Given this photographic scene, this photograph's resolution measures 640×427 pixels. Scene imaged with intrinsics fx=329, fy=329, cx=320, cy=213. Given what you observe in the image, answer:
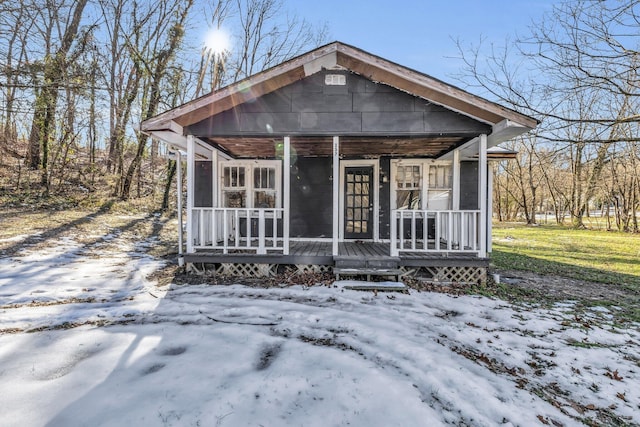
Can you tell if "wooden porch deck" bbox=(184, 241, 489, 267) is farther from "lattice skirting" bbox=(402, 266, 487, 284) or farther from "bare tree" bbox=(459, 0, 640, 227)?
"bare tree" bbox=(459, 0, 640, 227)

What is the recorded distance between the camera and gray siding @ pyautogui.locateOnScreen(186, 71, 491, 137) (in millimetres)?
5926

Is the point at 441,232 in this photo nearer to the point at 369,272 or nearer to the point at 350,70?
the point at 369,272

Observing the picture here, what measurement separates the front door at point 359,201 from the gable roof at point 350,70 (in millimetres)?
2990

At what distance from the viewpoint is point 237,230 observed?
6.04 metres

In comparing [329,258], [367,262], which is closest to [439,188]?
[367,262]

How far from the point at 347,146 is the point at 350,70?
1.90 meters

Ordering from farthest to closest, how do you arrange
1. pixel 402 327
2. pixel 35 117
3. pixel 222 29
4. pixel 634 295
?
1. pixel 222 29
2. pixel 35 117
3. pixel 634 295
4. pixel 402 327

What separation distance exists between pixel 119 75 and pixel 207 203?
12.5 m

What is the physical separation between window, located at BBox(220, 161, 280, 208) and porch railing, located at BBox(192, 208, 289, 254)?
0.36 metres

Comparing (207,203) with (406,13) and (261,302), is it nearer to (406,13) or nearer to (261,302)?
(261,302)

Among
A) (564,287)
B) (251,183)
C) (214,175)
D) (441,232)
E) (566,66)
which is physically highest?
(566,66)

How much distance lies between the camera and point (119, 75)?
16281mm

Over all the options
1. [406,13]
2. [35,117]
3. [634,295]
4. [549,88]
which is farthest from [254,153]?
[35,117]

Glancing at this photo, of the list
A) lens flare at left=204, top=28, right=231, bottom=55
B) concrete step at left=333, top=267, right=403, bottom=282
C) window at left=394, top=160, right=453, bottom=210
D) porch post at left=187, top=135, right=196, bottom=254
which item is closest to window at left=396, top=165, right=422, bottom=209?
window at left=394, top=160, right=453, bottom=210
